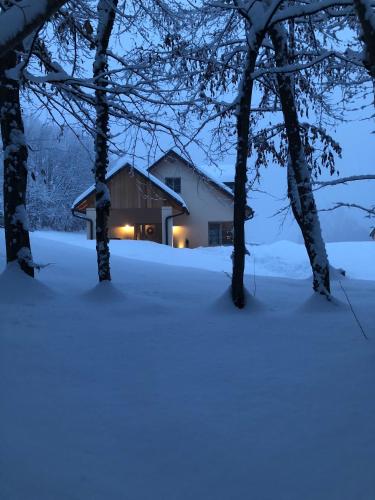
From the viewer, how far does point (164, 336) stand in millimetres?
4828

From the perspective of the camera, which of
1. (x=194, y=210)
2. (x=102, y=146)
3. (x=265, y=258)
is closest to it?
(x=102, y=146)

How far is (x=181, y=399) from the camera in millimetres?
3295

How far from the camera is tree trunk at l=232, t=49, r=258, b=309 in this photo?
6.46 m

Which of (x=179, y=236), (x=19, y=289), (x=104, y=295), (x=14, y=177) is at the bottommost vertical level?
(x=104, y=295)

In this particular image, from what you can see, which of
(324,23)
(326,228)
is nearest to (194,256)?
(324,23)

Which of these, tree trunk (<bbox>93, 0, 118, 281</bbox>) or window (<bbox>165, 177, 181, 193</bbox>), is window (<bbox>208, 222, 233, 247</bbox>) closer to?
window (<bbox>165, 177, 181, 193</bbox>)

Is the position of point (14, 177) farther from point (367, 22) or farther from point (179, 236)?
point (179, 236)

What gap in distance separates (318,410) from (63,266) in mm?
8194

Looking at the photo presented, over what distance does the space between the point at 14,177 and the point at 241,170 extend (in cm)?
328

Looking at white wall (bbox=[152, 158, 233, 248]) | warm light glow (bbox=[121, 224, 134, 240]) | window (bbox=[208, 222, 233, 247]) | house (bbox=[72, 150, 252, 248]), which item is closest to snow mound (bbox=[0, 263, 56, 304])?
house (bbox=[72, 150, 252, 248])

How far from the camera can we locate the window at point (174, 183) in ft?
88.9

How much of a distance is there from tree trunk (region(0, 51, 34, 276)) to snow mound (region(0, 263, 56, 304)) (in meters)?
0.24

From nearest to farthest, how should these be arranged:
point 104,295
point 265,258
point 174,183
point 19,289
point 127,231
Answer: point 19,289, point 104,295, point 265,258, point 127,231, point 174,183

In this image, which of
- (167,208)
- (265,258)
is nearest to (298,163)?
(265,258)
